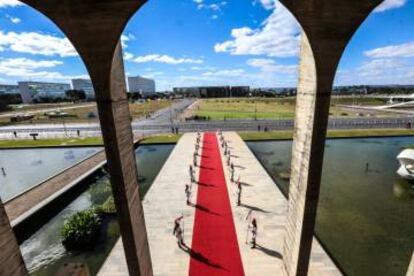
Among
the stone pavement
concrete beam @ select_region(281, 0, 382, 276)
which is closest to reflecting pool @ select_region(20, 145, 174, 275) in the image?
the stone pavement

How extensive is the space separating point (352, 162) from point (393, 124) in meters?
25.5

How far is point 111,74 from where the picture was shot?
20.3 ft

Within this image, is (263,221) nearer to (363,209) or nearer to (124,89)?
(363,209)

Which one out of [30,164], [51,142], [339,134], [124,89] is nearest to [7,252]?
[124,89]

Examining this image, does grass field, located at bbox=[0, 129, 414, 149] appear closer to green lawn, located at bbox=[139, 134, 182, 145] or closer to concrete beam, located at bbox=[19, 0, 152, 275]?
green lawn, located at bbox=[139, 134, 182, 145]

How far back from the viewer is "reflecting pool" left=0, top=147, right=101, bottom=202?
2077 cm

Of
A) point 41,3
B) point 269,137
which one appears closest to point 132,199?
point 41,3

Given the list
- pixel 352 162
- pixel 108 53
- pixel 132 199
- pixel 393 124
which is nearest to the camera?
pixel 108 53

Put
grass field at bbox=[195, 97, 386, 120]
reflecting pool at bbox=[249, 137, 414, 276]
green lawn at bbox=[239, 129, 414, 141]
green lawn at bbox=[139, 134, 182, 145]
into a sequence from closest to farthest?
reflecting pool at bbox=[249, 137, 414, 276] → green lawn at bbox=[139, 134, 182, 145] → green lawn at bbox=[239, 129, 414, 141] → grass field at bbox=[195, 97, 386, 120]

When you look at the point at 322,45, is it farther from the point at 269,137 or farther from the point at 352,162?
the point at 269,137

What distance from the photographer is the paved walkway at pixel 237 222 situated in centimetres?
1008

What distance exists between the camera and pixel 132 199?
25.5 ft

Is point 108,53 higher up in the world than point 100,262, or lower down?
higher up

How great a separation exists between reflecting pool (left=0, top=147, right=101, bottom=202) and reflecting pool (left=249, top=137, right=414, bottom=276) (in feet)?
67.1
